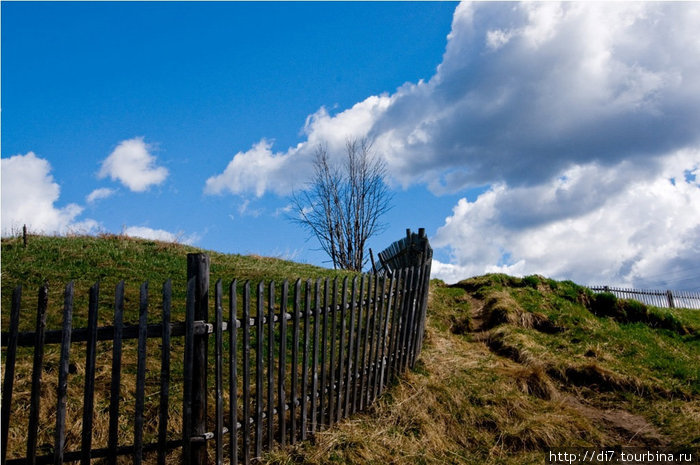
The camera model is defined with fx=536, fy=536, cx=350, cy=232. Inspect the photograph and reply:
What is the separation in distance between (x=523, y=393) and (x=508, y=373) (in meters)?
0.59

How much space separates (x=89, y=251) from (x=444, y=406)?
1310 cm

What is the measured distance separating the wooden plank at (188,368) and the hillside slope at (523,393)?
0.98 m

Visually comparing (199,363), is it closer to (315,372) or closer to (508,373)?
(315,372)

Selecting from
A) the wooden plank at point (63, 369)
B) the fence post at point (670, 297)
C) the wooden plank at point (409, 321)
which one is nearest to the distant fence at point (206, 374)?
the wooden plank at point (63, 369)

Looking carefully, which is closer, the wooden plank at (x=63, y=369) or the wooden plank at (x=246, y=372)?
the wooden plank at (x=63, y=369)

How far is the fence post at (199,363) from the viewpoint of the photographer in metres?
4.39

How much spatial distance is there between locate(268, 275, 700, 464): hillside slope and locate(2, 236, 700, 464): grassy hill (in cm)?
2

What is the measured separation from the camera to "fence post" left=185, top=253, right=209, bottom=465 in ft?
14.4

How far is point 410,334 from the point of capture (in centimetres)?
772

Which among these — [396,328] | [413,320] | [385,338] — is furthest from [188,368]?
[413,320]

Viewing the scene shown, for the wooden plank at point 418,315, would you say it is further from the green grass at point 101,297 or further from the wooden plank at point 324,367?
the green grass at point 101,297

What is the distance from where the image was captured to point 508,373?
794cm

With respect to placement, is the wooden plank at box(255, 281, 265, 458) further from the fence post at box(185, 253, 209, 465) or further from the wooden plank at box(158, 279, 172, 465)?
the wooden plank at box(158, 279, 172, 465)

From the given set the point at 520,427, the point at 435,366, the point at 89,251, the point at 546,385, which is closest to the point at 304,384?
the point at 520,427
